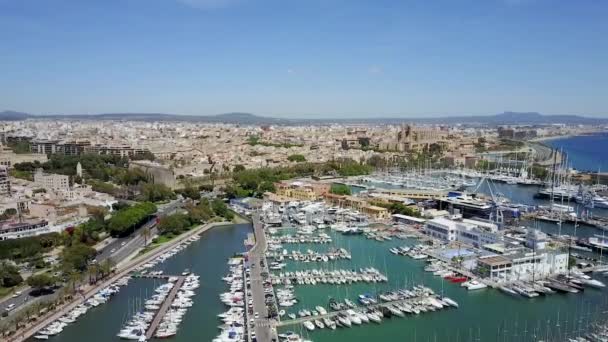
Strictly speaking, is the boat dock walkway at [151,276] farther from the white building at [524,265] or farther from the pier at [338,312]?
the white building at [524,265]

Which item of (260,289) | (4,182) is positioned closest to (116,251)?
(260,289)

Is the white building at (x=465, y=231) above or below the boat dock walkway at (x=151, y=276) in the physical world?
above

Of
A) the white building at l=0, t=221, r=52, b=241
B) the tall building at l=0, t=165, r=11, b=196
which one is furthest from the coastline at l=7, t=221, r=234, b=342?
the tall building at l=0, t=165, r=11, b=196

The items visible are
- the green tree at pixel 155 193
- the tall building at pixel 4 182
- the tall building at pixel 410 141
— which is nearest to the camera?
the tall building at pixel 4 182

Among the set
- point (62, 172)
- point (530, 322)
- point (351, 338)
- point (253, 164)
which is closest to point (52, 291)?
point (351, 338)

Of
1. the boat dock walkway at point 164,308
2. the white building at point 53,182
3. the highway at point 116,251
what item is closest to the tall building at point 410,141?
the white building at point 53,182
